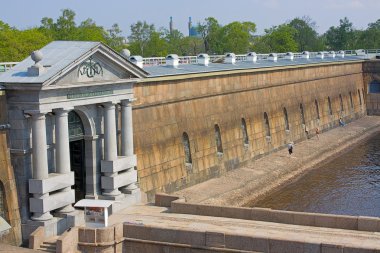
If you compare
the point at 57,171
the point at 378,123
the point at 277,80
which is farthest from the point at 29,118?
the point at 378,123

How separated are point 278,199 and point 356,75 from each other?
132 feet

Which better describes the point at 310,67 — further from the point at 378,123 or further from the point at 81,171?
the point at 81,171

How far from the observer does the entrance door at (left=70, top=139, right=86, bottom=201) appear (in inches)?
→ 1165

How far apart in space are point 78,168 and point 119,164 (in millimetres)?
1669

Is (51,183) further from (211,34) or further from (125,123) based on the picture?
(211,34)

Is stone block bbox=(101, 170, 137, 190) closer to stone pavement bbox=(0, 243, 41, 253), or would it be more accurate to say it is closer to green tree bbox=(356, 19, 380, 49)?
stone pavement bbox=(0, 243, 41, 253)

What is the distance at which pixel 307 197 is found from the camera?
1569 inches

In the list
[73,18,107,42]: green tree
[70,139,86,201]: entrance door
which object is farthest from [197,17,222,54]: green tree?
[70,139,86,201]: entrance door

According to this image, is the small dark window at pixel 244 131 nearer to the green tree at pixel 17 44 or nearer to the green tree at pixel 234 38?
the green tree at pixel 17 44

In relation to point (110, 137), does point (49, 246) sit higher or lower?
lower

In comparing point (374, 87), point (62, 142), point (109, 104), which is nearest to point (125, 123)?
point (109, 104)

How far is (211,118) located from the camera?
4109cm

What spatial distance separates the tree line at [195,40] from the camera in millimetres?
65688

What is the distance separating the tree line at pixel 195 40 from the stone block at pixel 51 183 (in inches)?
1451
